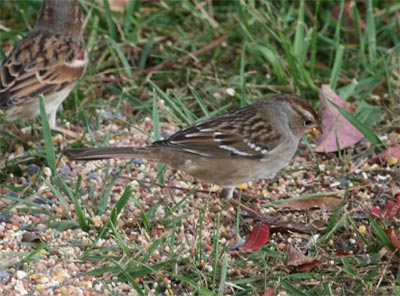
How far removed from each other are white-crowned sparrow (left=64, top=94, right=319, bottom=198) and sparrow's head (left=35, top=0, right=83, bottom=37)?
1.54 meters

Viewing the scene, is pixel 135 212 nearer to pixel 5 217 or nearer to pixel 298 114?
A: pixel 5 217

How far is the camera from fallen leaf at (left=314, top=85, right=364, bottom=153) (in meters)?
5.52

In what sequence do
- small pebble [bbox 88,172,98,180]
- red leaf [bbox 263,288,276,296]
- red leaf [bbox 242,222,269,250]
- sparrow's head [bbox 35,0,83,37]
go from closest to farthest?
red leaf [bbox 263,288,276,296] → red leaf [bbox 242,222,269,250] → small pebble [bbox 88,172,98,180] → sparrow's head [bbox 35,0,83,37]

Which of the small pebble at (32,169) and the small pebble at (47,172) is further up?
the small pebble at (47,172)

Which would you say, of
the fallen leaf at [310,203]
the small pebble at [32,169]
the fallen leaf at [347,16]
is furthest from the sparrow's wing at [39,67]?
the fallen leaf at [347,16]

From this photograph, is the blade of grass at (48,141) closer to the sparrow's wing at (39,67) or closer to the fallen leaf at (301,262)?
the sparrow's wing at (39,67)

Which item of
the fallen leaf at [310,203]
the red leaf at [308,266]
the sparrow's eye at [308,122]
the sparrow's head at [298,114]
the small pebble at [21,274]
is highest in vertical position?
the sparrow's head at [298,114]

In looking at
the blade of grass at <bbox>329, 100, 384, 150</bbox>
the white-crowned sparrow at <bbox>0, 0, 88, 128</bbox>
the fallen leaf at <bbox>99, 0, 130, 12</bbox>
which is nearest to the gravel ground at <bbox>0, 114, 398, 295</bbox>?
the blade of grass at <bbox>329, 100, 384, 150</bbox>

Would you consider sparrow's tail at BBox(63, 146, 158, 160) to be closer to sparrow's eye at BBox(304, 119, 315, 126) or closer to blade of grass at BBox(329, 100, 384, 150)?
sparrow's eye at BBox(304, 119, 315, 126)

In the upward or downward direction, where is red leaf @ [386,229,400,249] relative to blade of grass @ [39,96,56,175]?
downward

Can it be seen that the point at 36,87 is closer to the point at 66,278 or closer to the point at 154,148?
the point at 154,148

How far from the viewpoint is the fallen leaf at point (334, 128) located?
217 inches

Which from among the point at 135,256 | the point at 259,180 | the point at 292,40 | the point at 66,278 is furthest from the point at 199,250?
the point at 292,40

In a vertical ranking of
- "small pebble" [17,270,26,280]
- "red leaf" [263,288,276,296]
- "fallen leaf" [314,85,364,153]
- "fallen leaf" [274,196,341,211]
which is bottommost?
"fallen leaf" [274,196,341,211]
